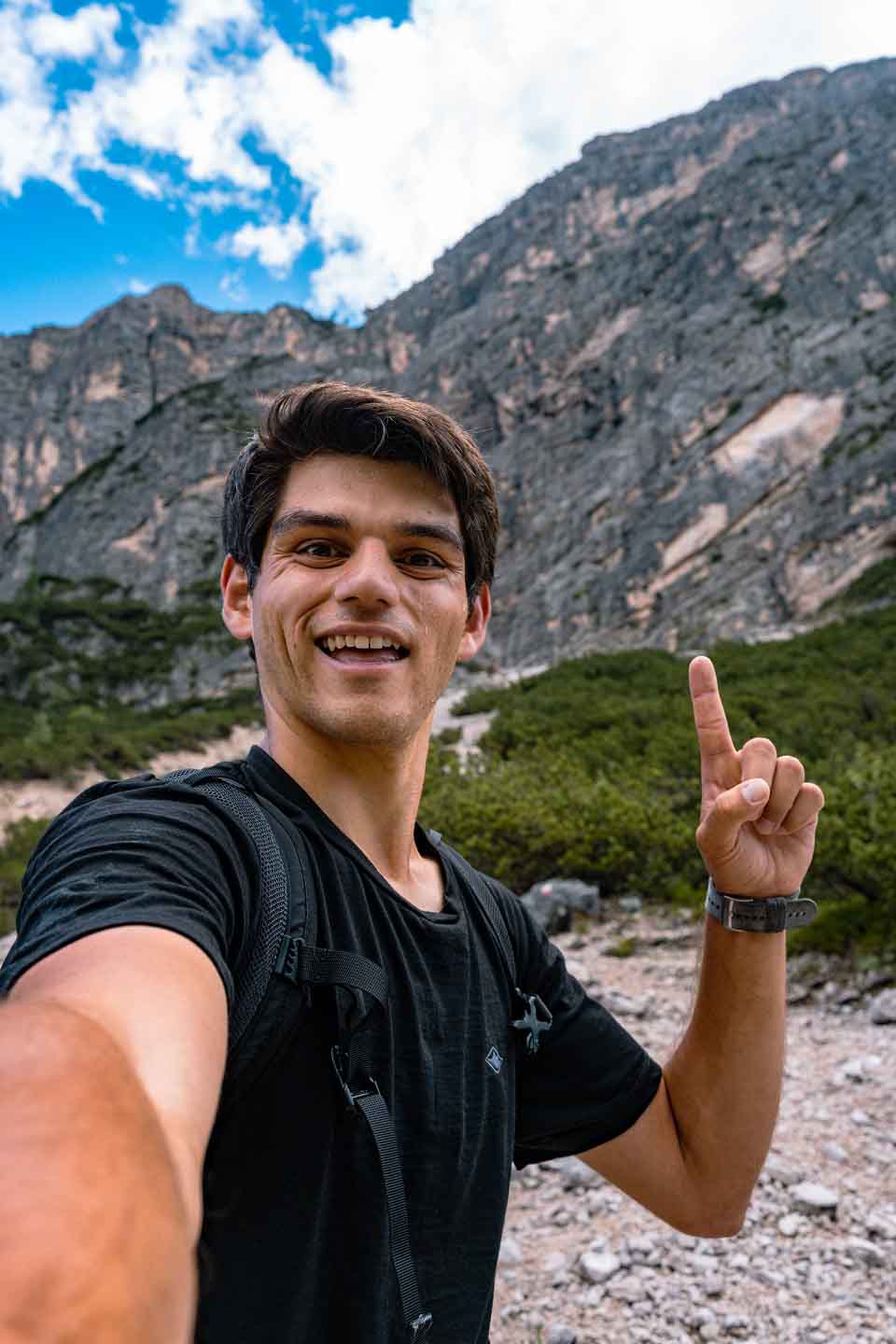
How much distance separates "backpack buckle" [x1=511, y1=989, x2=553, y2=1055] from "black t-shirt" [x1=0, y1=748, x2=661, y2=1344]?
43mm

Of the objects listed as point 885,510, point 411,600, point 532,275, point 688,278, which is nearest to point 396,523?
point 411,600

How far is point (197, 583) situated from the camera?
178ft

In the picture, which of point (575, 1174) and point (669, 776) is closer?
point (575, 1174)

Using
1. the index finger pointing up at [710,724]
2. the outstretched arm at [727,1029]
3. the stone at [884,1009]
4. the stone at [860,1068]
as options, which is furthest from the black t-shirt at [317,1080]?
the stone at [884,1009]

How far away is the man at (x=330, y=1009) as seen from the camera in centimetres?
45

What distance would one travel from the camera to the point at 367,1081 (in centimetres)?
90

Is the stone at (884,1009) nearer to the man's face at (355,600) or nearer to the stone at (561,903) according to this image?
the stone at (561,903)

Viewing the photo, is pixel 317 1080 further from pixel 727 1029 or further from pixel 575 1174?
pixel 575 1174

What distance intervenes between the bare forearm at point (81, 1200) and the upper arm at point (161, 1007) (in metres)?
0.07

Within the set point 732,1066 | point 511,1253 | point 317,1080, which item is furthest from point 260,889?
point 511,1253

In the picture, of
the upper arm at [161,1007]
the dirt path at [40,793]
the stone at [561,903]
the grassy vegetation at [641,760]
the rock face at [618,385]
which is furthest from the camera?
the rock face at [618,385]

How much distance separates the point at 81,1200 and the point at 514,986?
0.97 meters

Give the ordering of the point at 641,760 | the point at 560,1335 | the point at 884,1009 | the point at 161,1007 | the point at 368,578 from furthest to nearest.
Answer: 1. the point at 641,760
2. the point at 884,1009
3. the point at 560,1335
4. the point at 368,578
5. the point at 161,1007

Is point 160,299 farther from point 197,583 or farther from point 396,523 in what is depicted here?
point 396,523
